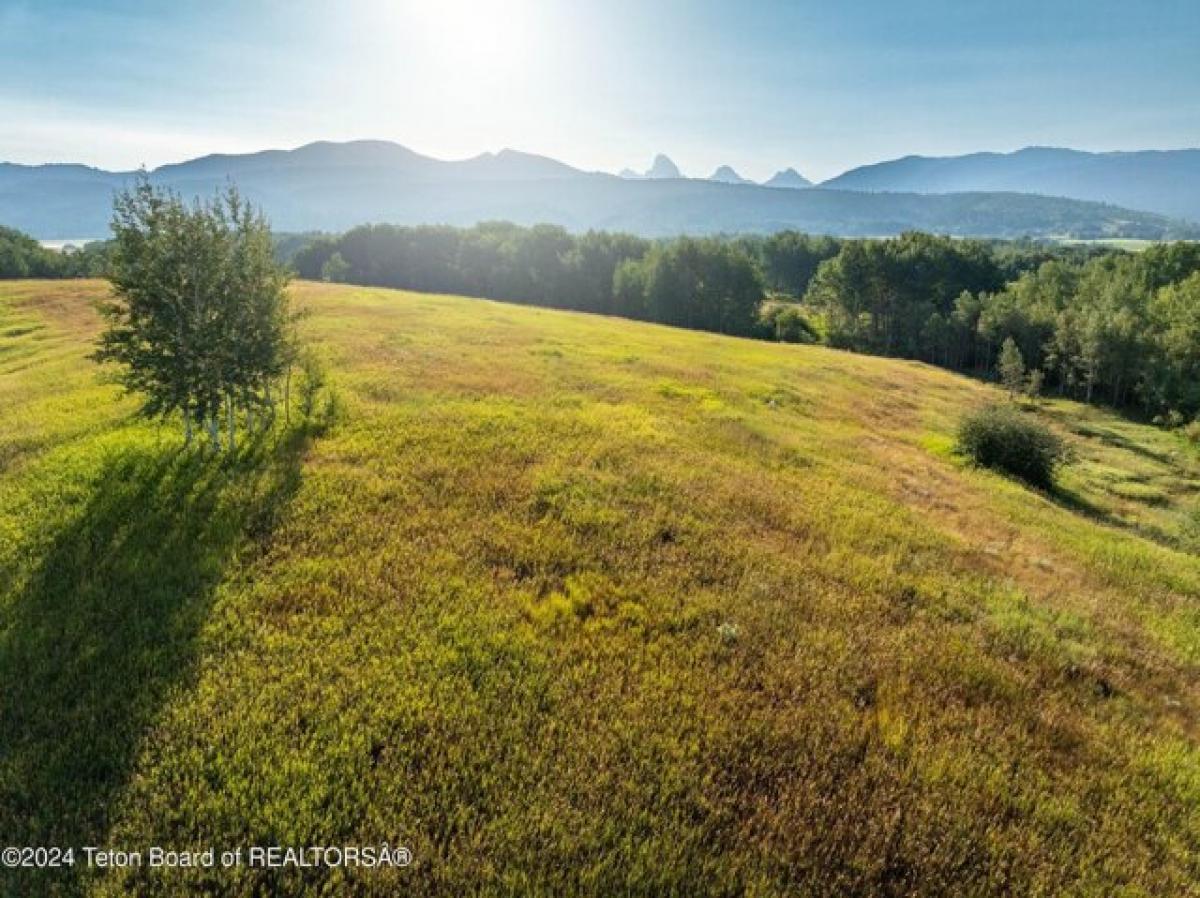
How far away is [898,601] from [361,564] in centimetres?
1238

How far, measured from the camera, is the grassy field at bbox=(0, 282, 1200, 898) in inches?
300

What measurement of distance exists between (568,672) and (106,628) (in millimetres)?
8219

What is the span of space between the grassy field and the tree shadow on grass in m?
0.06

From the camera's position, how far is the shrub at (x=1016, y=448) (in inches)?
1244

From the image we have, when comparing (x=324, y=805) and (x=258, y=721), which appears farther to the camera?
(x=258, y=721)

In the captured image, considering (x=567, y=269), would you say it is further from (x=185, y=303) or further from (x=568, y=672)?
(x=568, y=672)

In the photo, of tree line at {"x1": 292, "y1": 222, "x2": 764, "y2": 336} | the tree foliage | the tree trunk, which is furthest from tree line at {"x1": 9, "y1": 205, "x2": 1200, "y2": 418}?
the tree trunk

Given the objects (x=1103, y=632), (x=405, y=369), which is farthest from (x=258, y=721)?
(x=405, y=369)

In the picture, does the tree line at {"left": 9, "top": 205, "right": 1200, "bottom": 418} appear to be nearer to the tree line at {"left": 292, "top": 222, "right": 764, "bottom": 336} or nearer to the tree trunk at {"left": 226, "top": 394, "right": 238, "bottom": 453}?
the tree line at {"left": 292, "top": 222, "right": 764, "bottom": 336}

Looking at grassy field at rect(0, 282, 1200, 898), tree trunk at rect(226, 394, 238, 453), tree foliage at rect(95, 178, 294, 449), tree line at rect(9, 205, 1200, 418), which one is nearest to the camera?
grassy field at rect(0, 282, 1200, 898)

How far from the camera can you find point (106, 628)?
10.7 meters

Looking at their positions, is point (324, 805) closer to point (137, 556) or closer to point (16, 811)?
point (16, 811)

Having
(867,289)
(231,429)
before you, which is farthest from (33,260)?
(867,289)

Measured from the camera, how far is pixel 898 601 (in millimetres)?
14484
